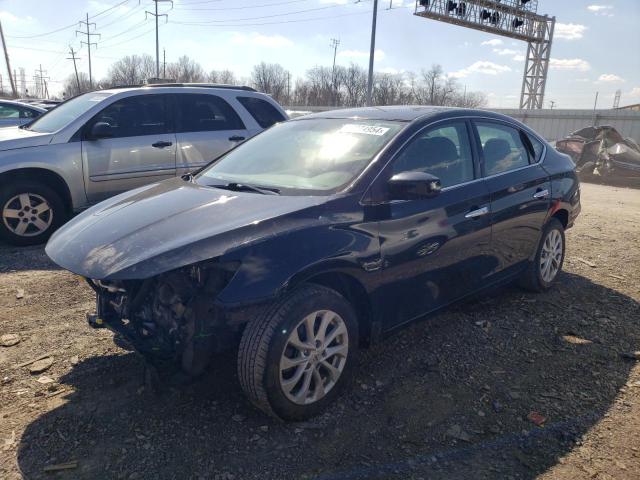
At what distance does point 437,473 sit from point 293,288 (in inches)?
44.8

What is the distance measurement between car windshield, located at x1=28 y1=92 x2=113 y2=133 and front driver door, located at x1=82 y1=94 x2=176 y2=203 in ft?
0.93

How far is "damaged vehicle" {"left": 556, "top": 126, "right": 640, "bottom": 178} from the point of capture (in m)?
14.7

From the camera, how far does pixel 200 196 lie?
10.5 ft

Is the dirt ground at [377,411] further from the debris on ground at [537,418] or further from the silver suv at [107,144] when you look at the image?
the silver suv at [107,144]

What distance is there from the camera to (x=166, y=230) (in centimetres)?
268

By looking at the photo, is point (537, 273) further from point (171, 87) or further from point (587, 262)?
point (171, 87)

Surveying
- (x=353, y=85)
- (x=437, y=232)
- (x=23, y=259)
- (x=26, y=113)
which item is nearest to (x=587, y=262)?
(x=437, y=232)

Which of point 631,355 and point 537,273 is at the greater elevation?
point 537,273

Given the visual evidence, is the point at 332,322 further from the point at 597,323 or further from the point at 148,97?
the point at 148,97

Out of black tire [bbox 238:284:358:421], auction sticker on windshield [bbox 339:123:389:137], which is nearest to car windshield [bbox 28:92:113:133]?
auction sticker on windshield [bbox 339:123:389:137]

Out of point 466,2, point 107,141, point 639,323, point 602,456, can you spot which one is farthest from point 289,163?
point 466,2

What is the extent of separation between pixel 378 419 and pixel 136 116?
202 inches

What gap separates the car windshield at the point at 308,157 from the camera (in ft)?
10.4

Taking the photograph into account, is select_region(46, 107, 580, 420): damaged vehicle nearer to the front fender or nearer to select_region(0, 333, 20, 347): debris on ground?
the front fender
